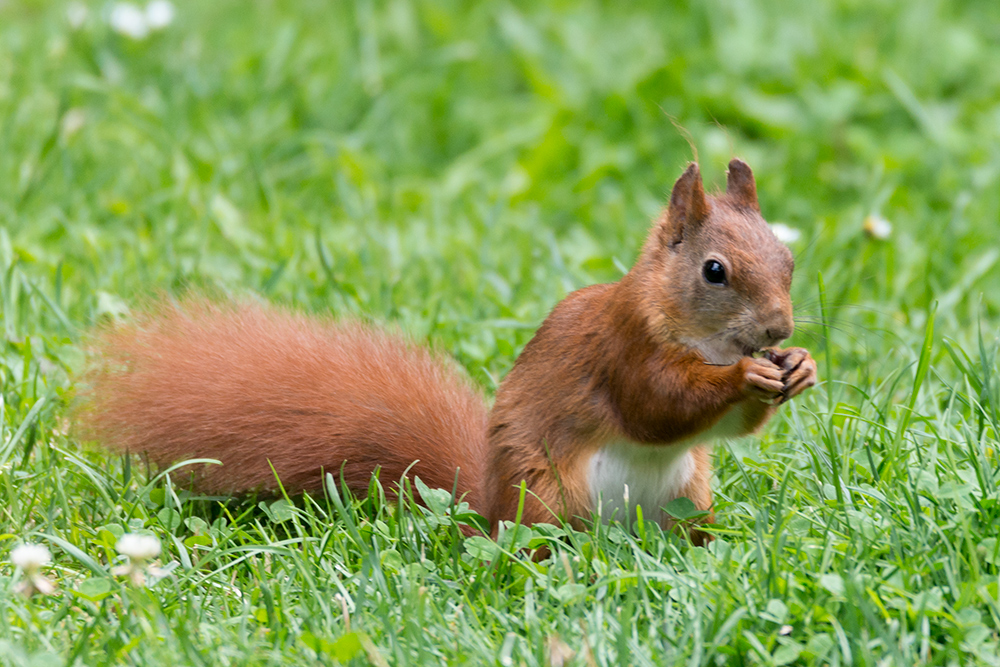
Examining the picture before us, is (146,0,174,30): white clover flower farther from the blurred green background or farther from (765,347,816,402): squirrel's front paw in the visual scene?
(765,347,816,402): squirrel's front paw

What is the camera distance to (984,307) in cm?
362

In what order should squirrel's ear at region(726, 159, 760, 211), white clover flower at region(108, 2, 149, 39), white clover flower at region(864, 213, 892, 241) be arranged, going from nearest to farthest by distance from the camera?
squirrel's ear at region(726, 159, 760, 211) → white clover flower at region(864, 213, 892, 241) → white clover flower at region(108, 2, 149, 39)

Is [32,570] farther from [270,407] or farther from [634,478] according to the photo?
[634,478]

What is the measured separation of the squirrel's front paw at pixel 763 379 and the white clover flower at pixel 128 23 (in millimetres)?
3546

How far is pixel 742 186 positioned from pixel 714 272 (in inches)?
10.1

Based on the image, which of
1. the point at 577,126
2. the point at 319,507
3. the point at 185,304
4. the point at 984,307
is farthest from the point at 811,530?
the point at 577,126

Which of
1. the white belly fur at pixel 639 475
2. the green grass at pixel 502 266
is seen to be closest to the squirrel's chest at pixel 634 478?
the white belly fur at pixel 639 475

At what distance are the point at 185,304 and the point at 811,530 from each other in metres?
1.43

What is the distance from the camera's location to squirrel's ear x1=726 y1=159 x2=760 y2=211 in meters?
2.29

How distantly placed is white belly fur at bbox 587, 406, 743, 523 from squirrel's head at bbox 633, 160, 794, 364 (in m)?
0.17

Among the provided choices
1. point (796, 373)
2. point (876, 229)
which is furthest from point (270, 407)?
point (876, 229)

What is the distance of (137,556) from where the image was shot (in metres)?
1.87

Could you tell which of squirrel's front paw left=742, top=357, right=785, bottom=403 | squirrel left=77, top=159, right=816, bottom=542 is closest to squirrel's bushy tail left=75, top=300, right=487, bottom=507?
squirrel left=77, top=159, right=816, bottom=542

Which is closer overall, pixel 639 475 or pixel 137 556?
pixel 137 556
